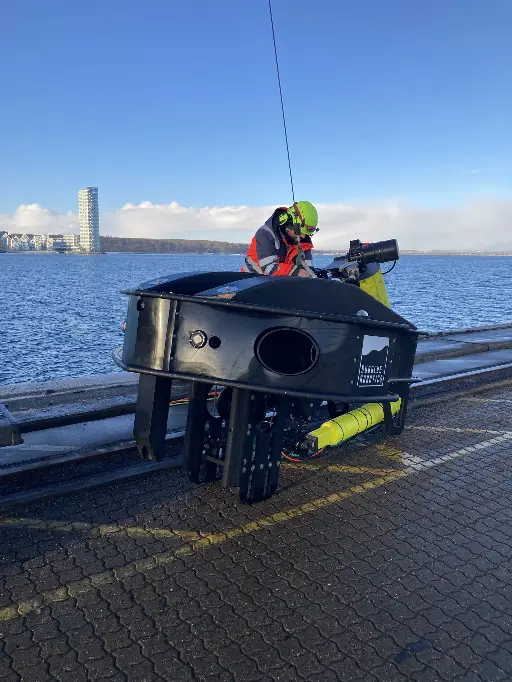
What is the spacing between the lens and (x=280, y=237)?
Answer: 510 centimetres

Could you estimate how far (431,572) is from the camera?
12.0ft

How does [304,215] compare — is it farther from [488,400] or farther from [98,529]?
[488,400]

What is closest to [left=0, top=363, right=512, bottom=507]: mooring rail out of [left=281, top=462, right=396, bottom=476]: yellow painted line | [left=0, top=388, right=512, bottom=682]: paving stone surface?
[left=0, top=388, right=512, bottom=682]: paving stone surface

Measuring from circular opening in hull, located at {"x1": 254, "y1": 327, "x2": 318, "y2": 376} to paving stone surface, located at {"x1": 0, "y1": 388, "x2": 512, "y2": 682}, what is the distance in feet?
3.81

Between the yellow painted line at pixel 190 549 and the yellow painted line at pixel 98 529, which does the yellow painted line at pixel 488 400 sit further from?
the yellow painted line at pixel 98 529

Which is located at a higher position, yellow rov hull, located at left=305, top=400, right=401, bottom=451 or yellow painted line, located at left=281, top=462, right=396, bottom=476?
yellow rov hull, located at left=305, top=400, right=401, bottom=451

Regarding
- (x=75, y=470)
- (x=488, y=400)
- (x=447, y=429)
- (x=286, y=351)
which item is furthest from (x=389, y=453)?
(x=488, y=400)

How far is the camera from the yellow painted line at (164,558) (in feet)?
10.3

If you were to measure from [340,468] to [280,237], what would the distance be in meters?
2.21

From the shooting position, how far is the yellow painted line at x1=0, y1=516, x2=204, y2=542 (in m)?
3.95

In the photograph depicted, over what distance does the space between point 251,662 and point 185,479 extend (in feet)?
7.48

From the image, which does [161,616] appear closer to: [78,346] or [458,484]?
[458,484]

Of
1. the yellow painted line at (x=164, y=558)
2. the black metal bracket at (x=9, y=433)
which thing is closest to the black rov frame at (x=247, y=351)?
the yellow painted line at (x=164, y=558)

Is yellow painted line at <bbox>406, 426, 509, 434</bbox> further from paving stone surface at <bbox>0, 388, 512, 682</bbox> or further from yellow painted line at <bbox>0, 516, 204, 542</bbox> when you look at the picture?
yellow painted line at <bbox>0, 516, 204, 542</bbox>
